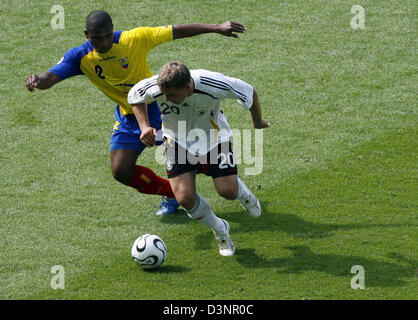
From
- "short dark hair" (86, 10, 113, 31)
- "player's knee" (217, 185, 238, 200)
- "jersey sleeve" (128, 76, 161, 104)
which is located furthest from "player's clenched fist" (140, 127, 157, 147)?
"short dark hair" (86, 10, 113, 31)

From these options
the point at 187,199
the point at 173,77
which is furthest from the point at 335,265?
the point at 173,77

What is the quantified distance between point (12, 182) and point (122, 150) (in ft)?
6.16

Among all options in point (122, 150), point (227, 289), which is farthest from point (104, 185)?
point (227, 289)

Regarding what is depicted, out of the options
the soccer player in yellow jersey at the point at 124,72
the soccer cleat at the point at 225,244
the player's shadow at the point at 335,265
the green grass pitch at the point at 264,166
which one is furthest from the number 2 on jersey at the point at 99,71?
the player's shadow at the point at 335,265

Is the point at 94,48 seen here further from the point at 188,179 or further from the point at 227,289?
the point at 227,289

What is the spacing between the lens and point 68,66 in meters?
7.98

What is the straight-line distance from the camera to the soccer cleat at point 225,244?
7.44m

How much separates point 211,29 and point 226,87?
1000 mm

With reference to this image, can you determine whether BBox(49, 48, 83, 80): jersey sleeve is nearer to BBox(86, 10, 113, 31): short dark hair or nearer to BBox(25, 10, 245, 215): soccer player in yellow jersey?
BBox(25, 10, 245, 215): soccer player in yellow jersey

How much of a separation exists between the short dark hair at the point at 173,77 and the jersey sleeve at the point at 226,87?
1.21 ft

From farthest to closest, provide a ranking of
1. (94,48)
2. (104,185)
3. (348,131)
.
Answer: (348,131)
(104,185)
(94,48)

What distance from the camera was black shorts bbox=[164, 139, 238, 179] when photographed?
7398 millimetres

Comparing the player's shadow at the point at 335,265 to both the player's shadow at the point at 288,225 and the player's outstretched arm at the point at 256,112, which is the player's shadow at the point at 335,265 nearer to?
the player's shadow at the point at 288,225
